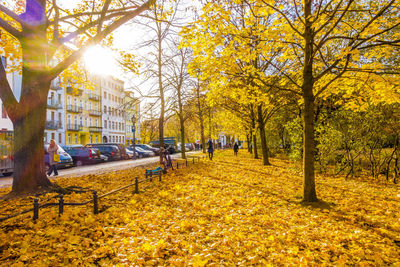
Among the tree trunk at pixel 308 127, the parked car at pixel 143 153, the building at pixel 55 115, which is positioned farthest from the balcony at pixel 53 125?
the tree trunk at pixel 308 127

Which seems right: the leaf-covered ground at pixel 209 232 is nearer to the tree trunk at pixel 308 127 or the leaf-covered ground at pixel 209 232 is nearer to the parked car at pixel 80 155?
the tree trunk at pixel 308 127

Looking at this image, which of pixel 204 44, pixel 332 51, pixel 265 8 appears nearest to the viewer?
pixel 265 8

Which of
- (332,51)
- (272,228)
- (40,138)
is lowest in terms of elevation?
(272,228)

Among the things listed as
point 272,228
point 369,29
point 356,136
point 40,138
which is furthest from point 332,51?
point 40,138

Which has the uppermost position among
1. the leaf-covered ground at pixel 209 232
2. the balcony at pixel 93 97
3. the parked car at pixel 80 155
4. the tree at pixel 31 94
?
the balcony at pixel 93 97

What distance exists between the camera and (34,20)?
7.39 metres

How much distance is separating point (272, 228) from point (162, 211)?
2586 mm

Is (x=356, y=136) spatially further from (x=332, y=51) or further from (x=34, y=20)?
(x=34, y=20)

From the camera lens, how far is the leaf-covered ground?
3.56m

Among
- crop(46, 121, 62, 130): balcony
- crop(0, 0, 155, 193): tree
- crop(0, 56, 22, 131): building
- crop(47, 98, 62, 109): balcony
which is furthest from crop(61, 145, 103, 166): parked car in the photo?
crop(47, 98, 62, 109): balcony

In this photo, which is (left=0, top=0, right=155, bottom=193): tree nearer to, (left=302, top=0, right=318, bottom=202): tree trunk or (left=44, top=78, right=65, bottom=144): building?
(left=302, top=0, right=318, bottom=202): tree trunk

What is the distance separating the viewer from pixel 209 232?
15.2ft

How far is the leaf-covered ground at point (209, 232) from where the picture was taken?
11.7ft

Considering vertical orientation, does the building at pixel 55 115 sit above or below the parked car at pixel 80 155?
above
